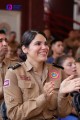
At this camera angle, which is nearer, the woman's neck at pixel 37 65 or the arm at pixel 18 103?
the arm at pixel 18 103

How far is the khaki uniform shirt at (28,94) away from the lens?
8.54 ft

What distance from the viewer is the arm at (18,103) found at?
102 inches

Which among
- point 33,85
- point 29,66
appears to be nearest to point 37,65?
point 29,66

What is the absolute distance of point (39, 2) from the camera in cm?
699

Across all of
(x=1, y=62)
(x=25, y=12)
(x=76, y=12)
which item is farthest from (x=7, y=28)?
(x=76, y=12)

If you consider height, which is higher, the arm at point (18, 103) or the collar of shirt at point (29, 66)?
the collar of shirt at point (29, 66)

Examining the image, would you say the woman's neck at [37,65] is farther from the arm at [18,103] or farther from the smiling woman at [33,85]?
Answer: the arm at [18,103]

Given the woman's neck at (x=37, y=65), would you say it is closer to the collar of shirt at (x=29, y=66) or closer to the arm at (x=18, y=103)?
the collar of shirt at (x=29, y=66)

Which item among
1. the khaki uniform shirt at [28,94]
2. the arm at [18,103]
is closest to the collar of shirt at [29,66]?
the khaki uniform shirt at [28,94]

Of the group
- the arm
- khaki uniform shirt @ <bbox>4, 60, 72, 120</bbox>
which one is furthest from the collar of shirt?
the arm

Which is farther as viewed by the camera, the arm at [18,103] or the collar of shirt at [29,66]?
the collar of shirt at [29,66]

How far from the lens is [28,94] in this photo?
8.78 feet

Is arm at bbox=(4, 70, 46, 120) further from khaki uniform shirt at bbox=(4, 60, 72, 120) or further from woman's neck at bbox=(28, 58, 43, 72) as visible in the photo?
woman's neck at bbox=(28, 58, 43, 72)

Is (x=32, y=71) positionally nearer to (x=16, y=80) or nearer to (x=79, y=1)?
(x=16, y=80)
